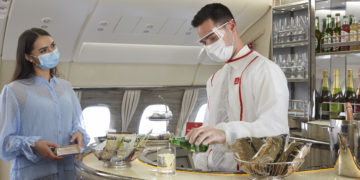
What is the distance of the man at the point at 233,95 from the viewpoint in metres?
1.86

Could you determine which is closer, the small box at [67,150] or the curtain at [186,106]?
the small box at [67,150]

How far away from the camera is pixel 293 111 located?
14.8 feet

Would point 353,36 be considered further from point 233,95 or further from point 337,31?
point 233,95

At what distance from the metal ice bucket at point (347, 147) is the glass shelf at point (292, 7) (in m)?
2.89

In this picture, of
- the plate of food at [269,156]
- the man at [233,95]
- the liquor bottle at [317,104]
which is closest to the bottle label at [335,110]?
the liquor bottle at [317,104]

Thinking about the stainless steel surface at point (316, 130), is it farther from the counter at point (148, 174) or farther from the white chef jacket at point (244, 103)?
the counter at point (148, 174)

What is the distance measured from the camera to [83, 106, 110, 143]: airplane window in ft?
18.3

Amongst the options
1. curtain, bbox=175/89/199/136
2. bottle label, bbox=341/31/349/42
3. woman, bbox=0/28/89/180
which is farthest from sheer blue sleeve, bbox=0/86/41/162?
curtain, bbox=175/89/199/136

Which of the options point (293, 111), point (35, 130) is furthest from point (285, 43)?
point (35, 130)

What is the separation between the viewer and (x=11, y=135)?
2537 millimetres

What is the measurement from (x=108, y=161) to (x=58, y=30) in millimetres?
2759

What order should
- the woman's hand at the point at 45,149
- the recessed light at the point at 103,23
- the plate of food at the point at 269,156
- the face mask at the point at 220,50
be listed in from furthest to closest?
the recessed light at the point at 103,23, the woman's hand at the point at 45,149, the face mask at the point at 220,50, the plate of food at the point at 269,156

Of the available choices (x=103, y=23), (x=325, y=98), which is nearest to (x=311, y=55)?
(x=325, y=98)

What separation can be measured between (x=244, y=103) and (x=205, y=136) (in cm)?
55
